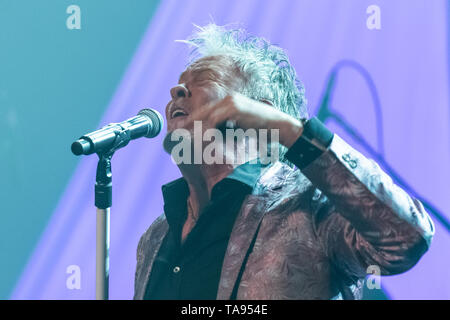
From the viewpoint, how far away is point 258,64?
5.45 ft

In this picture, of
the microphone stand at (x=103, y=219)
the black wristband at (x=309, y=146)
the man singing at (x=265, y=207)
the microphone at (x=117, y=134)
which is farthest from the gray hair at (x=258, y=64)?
the black wristband at (x=309, y=146)

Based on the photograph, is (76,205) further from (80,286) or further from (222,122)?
(222,122)

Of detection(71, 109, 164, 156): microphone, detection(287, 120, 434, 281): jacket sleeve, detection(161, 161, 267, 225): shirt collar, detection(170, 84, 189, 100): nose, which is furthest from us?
detection(170, 84, 189, 100): nose

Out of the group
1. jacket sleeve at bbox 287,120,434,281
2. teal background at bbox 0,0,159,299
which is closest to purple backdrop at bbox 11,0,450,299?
teal background at bbox 0,0,159,299

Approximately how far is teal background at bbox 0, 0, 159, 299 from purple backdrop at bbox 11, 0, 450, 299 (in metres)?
0.06

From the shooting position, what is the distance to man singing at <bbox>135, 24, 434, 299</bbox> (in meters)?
1.10

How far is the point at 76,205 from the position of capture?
2.21 meters

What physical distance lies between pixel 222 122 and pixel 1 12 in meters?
1.63

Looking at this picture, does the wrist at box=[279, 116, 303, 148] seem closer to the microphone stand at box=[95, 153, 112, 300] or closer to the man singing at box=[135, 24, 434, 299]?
the man singing at box=[135, 24, 434, 299]

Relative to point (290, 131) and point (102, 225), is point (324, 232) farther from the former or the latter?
point (102, 225)

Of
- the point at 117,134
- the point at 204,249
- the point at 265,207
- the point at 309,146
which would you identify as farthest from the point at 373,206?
the point at 117,134

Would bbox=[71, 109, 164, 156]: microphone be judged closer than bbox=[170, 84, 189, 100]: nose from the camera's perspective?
Yes

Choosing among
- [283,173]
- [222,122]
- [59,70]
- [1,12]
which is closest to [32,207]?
[59,70]
